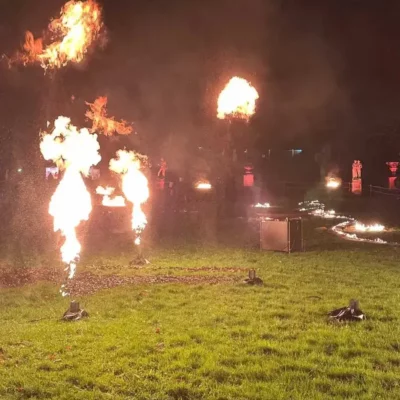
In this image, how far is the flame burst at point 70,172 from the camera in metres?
13.8

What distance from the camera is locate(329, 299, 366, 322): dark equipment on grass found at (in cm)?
927

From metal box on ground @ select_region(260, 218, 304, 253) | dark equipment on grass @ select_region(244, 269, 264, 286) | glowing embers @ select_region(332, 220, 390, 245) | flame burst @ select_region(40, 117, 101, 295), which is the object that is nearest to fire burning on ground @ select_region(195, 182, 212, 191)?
glowing embers @ select_region(332, 220, 390, 245)

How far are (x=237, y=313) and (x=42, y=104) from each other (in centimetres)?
3007

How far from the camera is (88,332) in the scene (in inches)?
341

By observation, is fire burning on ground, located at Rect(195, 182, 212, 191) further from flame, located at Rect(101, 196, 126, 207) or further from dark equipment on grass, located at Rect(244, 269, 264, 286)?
dark equipment on grass, located at Rect(244, 269, 264, 286)

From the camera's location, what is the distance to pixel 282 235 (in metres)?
19.6

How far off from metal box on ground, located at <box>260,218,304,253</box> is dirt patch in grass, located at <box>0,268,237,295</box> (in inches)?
238

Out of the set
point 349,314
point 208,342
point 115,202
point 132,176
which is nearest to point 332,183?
point 115,202

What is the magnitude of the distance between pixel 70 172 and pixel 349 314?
8823mm

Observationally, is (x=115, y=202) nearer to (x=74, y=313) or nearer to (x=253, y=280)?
(x=253, y=280)

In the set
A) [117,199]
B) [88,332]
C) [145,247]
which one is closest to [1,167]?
[117,199]

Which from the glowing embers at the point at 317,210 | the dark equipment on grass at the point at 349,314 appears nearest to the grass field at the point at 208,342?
the dark equipment on grass at the point at 349,314

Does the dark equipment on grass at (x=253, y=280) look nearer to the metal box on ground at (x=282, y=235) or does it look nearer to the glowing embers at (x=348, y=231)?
the metal box on ground at (x=282, y=235)

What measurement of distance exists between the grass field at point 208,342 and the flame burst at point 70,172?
191cm
